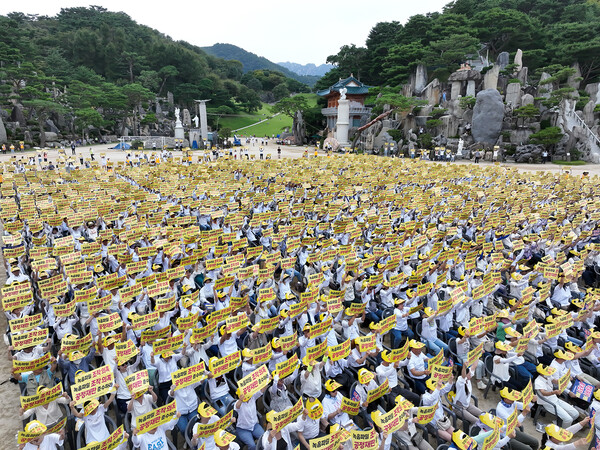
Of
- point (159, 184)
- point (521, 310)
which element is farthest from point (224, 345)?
point (159, 184)

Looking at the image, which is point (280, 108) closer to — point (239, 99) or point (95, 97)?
point (95, 97)

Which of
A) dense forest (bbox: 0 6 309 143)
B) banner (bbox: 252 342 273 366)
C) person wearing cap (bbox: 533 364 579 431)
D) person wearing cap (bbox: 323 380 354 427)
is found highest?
dense forest (bbox: 0 6 309 143)

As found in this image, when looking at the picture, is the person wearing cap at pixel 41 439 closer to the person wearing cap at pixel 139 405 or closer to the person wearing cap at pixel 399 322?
the person wearing cap at pixel 139 405

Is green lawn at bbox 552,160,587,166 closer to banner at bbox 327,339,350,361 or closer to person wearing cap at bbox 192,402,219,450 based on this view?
banner at bbox 327,339,350,361

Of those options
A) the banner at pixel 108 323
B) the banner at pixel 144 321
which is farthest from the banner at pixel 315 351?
the banner at pixel 108 323

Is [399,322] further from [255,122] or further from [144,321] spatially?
[255,122]

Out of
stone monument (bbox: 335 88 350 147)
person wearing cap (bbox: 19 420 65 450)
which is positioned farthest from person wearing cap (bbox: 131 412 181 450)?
stone monument (bbox: 335 88 350 147)
